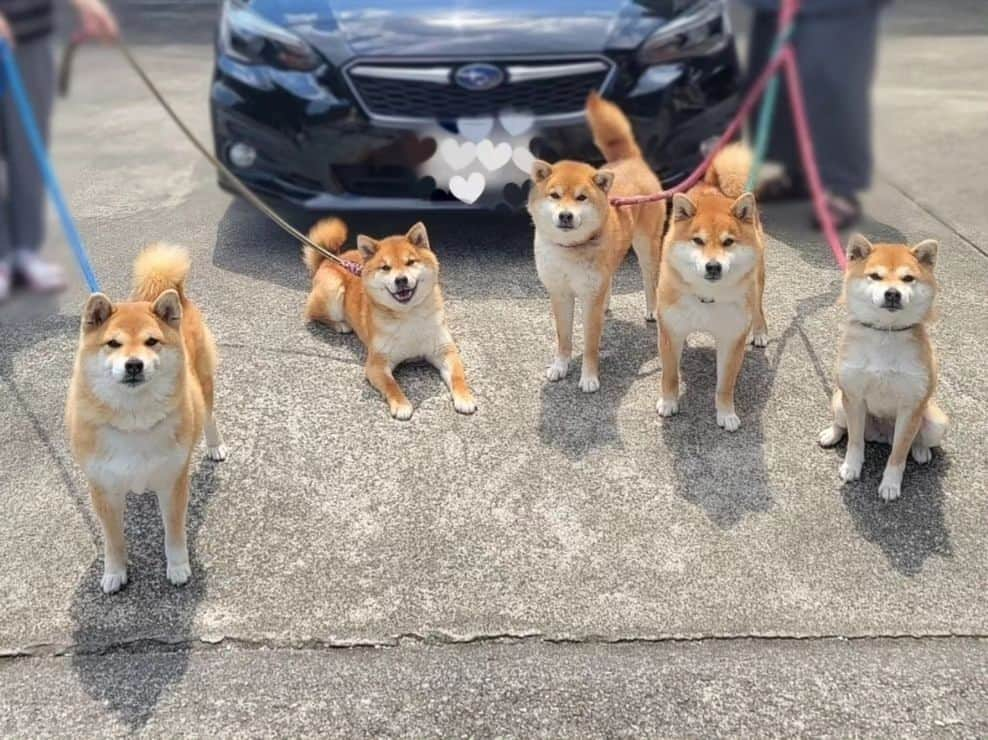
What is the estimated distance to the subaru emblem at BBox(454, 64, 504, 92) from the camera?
10.6 ft

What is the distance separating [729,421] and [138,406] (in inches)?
80.9

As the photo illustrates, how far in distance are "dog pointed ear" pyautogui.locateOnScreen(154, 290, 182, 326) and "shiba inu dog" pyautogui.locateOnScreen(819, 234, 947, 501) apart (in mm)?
1807

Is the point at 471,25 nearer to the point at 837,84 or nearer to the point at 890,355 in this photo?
the point at 890,355

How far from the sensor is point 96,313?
6.55 ft

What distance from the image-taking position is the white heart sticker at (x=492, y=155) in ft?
10.5

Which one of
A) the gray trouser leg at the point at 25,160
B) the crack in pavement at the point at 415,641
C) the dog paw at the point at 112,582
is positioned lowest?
the crack in pavement at the point at 415,641

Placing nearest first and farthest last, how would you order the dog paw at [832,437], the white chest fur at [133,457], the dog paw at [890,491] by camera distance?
the white chest fur at [133,457], the dog paw at [890,491], the dog paw at [832,437]

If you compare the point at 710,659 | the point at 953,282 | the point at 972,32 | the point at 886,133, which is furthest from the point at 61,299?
the point at 953,282

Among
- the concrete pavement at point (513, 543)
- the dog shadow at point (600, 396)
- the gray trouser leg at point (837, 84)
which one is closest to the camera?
the gray trouser leg at point (837, 84)

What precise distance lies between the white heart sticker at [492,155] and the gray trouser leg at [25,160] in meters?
2.57

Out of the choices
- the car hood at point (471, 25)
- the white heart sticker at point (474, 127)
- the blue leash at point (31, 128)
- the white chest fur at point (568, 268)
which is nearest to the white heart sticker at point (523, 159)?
the white heart sticker at point (474, 127)

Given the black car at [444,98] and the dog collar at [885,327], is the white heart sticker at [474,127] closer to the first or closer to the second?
the black car at [444,98]

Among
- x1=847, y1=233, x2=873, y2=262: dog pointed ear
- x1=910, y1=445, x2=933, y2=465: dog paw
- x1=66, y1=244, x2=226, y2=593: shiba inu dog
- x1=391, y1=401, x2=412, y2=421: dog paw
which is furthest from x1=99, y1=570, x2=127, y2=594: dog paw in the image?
x1=910, y1=445, x2=933, y2=465: dog paw

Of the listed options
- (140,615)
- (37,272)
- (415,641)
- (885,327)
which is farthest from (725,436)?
(37,272)
